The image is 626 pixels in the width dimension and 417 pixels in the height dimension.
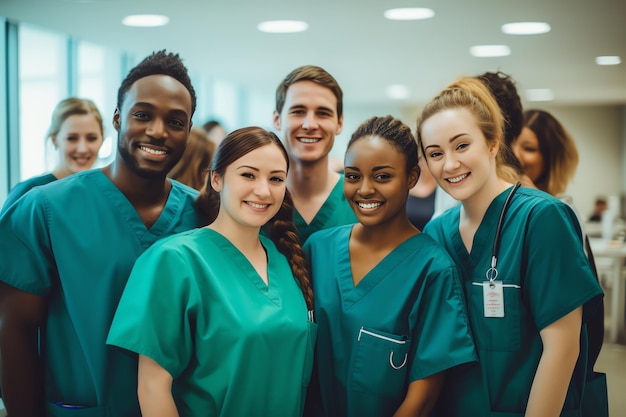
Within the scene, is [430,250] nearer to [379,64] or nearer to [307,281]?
[307,281]

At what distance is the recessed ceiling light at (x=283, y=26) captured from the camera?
3.62 metres

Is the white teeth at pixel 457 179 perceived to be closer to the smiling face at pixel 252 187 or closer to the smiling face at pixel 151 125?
the smiling face at pixel 252 187

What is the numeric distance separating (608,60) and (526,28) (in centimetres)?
160

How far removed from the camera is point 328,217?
1.90m

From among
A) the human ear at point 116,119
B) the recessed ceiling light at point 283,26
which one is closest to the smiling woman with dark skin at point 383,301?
the human ear at point 116,119

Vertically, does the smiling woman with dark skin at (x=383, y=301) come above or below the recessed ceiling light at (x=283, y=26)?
below

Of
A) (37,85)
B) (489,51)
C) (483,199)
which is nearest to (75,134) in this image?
(37,85)

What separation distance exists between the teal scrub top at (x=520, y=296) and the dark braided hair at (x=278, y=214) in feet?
1.41

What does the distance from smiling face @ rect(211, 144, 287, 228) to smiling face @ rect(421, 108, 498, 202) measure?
41 centimetres

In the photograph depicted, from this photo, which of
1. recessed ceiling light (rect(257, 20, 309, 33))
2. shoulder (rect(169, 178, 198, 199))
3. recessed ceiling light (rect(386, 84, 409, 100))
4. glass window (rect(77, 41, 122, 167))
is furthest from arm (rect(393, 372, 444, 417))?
recessed ceiling light (rect(386, 84, 409, 100))

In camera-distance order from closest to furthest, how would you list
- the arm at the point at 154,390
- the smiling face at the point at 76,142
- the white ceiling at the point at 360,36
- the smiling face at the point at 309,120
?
the arm at the point at 154,390 < the smiling face at the point at 309,120 < the smiling face at the point at 76,142 < the white ceiling at the point at 360,36

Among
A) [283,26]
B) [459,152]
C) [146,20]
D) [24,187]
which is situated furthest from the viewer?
[283,26]

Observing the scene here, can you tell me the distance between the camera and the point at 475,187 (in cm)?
145

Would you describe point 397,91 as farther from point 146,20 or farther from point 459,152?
point 459,152
